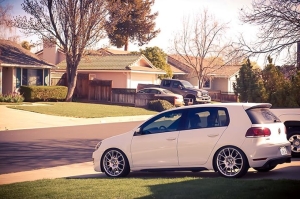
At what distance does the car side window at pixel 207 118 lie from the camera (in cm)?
1038

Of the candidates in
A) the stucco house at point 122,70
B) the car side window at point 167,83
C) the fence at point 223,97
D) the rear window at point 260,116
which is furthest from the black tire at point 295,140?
the fence at point 223,97

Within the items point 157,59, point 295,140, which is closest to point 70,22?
point 157,59

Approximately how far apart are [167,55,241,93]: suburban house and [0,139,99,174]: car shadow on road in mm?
38087

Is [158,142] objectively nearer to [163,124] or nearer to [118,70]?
[163,124]

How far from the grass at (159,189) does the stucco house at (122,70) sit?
3347cm

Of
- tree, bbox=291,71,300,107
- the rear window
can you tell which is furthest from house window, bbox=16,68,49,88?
the rear window

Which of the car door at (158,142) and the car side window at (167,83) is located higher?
the car side window at (167,83)

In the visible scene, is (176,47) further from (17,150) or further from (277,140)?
(277,140)

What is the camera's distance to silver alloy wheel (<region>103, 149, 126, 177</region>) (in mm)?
10930

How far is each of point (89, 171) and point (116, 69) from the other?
31610 mm

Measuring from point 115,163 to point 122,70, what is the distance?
3251 centimetres

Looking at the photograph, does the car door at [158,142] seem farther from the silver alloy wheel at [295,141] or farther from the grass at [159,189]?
the silver alloy wheel at [295,141]

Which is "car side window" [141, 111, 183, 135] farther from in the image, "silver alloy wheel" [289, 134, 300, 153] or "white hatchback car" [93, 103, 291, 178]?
"silver alloy wheel" [289, 134, 300, 153]

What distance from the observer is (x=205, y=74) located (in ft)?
178
